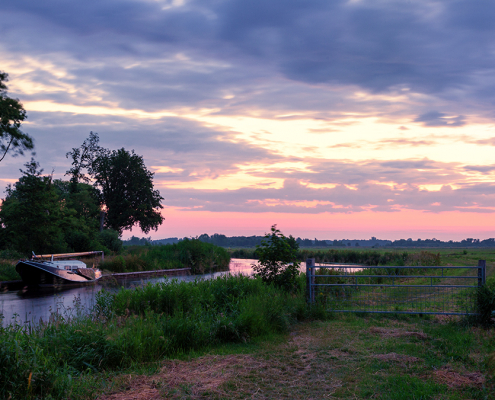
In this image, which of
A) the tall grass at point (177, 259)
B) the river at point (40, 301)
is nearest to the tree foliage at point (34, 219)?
the tall grass at point (177, 259)

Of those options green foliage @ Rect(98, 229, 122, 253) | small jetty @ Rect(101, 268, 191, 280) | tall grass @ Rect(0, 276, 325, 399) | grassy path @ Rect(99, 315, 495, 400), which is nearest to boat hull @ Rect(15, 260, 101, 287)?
small jetty @ Rect(101, 268, 191, 280)

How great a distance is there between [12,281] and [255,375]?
19938 mm

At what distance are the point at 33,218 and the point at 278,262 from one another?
19.0 meters

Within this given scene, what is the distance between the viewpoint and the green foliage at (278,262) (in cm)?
1249

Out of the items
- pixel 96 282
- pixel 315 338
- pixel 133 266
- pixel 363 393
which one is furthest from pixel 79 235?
pixel 363 393

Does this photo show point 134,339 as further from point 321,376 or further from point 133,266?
point 133,266

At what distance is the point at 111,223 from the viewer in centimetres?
5153

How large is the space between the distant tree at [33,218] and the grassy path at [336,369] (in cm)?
2182

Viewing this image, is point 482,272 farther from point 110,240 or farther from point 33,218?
point 110,240

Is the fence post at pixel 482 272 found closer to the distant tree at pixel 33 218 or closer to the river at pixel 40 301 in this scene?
the river at pixel 40 301

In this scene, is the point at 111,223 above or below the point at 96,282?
above

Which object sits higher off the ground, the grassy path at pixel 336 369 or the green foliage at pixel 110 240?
the green foliage at pixel 110 240

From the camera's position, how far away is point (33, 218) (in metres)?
25.5

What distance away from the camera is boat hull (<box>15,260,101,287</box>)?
2039 cm
